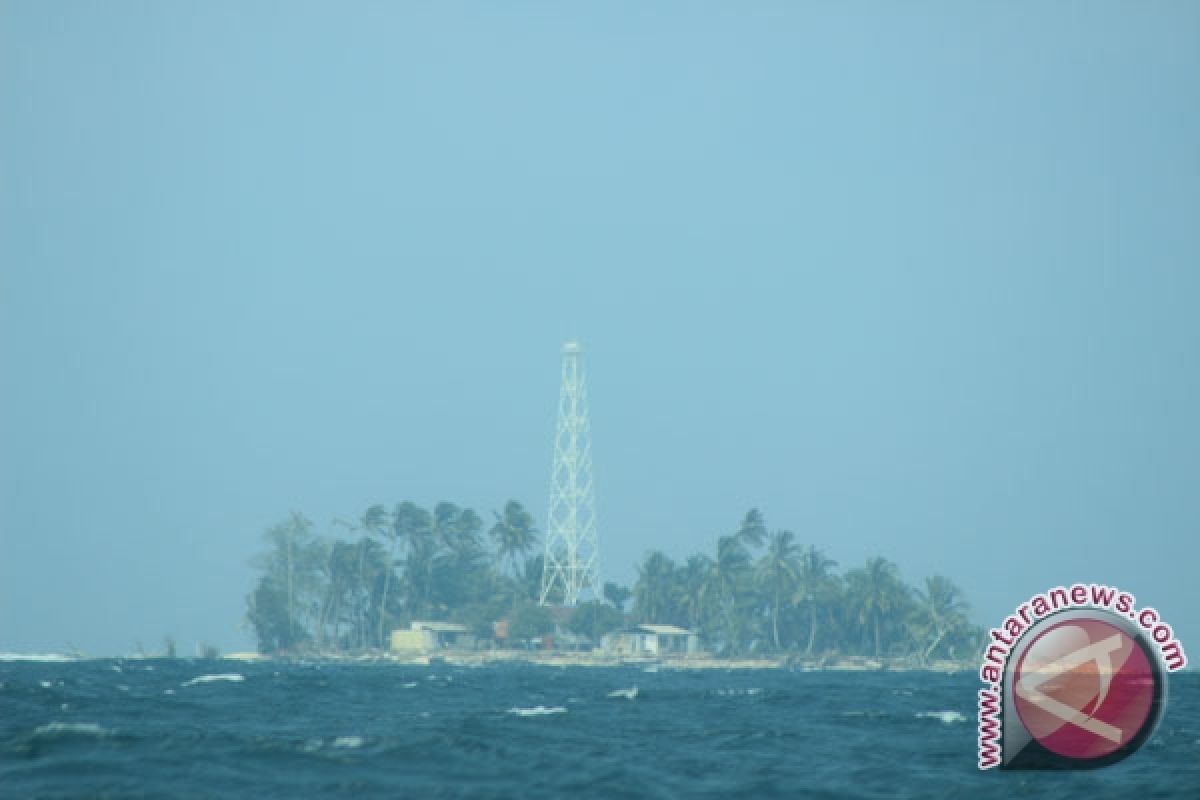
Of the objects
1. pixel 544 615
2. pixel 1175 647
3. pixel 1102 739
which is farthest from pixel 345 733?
pixel 544 615

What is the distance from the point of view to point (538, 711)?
59.3 m

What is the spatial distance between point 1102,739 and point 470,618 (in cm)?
16777

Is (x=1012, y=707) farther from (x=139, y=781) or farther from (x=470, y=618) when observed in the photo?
(x=470, y=618)

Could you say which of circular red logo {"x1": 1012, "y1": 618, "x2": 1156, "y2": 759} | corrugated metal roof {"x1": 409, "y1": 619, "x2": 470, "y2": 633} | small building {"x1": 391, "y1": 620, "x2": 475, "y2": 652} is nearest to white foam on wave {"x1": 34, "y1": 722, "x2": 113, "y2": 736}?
circular red logo {"x1": 1012, "y1": 618, "x2": 1156, "y2": 759}

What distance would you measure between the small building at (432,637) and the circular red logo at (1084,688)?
158187 millimetres

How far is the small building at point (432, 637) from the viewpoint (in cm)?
19225

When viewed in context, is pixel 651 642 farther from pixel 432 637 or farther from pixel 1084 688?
pixel 1084 688

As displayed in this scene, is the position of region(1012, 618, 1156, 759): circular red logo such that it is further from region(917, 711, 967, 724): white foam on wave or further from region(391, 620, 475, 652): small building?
region(391, 620, 475, 652): small building

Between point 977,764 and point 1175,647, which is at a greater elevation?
point 1175,647

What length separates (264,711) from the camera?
183 ft

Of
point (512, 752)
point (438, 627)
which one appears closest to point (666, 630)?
point (438, 627)

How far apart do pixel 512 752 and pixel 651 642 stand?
14863 cm

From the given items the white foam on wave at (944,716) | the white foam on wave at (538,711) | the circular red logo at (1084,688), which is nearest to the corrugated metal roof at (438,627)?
the white foam on wave at (538,711)

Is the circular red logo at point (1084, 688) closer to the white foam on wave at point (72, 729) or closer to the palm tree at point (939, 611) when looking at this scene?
the white foam on wave at point (72, 729)
